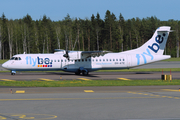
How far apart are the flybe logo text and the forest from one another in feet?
193

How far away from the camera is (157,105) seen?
502 inches

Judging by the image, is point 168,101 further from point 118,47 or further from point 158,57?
point 118,47

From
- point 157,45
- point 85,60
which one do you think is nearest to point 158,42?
point 157,45

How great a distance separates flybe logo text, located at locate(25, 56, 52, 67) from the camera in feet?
111

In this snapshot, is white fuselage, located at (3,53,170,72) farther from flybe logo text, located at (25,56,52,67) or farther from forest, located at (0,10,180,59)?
forest, located at (0,10,180,59)

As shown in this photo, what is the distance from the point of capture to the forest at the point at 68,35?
9662 centimetres

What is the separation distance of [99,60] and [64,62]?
522 centimetres

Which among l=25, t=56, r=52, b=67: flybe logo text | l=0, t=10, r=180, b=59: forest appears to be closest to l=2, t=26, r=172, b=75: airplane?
l=25, t=56, r=52, b=67: flybe logo text

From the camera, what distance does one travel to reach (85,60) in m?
35.4

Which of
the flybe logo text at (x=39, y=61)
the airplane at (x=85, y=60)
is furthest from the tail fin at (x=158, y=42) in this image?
the flybe logo text at (x=39, y=61)

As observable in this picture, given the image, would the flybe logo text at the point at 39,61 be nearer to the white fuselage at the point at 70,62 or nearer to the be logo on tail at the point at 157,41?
the white fuselage at the point at 70,62

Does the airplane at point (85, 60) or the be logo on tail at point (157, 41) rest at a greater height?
the be logo on tail at point (157, 41)

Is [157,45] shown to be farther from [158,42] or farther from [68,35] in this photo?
[68,35]

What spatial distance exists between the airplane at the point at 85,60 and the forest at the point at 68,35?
2287 inches
